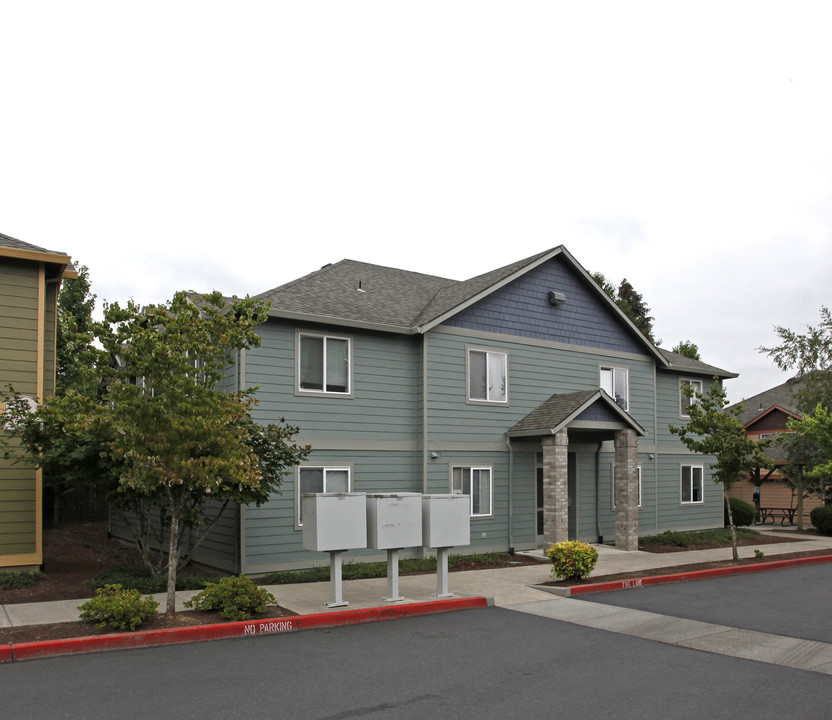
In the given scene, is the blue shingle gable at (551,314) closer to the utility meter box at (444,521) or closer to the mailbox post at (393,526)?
the utility meter box at (444,521)

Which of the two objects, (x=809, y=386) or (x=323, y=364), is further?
(x=809, y=386)

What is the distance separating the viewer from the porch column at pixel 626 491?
19250 millimetres

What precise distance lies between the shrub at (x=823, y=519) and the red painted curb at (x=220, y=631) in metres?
18.0

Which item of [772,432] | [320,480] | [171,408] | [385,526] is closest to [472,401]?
[320,480]

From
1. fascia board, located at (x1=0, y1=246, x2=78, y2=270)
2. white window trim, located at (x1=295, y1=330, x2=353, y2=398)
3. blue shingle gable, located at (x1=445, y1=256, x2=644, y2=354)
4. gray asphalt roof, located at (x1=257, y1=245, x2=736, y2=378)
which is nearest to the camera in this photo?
fascia board, located at (x1=0, y1=246, x2=78, y2=270)

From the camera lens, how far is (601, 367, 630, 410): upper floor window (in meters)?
21.6

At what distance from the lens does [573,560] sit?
1373 cm

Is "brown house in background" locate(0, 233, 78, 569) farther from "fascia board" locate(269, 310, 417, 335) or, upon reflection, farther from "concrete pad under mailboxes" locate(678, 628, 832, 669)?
"concrete pad under mailboxes" locate(678, 628, 832, 669)

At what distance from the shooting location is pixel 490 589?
1359 centimetres

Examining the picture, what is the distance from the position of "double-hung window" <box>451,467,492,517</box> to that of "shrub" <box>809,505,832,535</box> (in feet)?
45.3

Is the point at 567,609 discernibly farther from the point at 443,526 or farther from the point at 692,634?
the point at 443,526

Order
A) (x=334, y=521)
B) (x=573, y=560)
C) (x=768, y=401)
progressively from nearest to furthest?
(x=334, y=521)
(x=573, y=560)
(x=768, y=401)

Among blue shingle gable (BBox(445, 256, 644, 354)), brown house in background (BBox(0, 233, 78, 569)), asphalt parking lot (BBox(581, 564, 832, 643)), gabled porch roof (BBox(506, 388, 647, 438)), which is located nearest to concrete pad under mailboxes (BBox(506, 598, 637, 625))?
asphalt parking lot (BBox(581, 564, 832, 643))

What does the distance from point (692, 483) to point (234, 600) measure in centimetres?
1791
